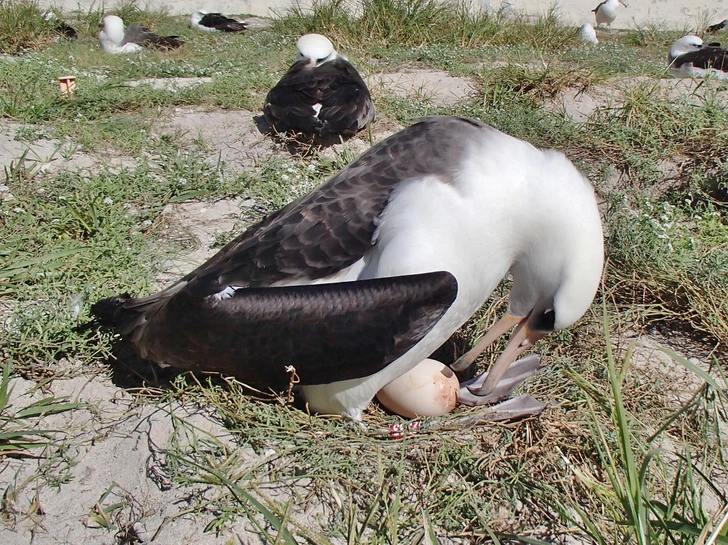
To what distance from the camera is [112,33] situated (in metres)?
10.1

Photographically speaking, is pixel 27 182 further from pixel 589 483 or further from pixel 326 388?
pixel 589 483

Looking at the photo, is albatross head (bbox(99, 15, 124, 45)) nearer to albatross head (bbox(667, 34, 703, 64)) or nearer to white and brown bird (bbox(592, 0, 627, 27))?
albatross head (bbox(667, 34, 703, 64))

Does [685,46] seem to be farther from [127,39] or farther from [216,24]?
[127,39]

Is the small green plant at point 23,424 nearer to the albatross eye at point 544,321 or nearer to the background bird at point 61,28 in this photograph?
the albatross eye at point 544,321

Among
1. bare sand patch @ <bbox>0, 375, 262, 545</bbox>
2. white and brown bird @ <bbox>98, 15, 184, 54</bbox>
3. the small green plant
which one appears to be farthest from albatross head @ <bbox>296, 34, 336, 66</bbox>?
the small green plant

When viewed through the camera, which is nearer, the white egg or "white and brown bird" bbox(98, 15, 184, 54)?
the white egg

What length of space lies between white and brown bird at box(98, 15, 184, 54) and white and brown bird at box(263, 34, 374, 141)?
4.37m

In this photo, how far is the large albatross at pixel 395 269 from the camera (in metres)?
2.81

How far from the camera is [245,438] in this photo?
10.1 feet

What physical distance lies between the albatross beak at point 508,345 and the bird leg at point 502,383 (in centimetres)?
2

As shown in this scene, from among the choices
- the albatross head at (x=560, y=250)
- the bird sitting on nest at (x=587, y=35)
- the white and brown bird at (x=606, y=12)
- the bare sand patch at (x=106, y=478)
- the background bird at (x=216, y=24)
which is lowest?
the background bird at (x=216, y=24)

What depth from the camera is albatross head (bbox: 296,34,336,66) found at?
6.73 metres

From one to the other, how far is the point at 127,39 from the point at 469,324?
8346mm

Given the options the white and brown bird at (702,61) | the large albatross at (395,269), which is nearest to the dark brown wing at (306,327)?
the large albatross at (395,269)
